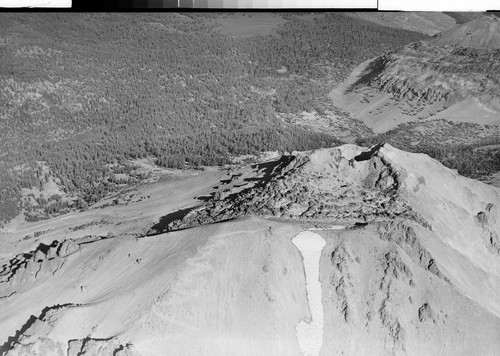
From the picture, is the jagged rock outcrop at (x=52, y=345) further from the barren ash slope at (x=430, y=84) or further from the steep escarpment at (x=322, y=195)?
the barren ash slope at (x=430, y=84)

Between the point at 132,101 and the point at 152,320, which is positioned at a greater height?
the point at 132,101

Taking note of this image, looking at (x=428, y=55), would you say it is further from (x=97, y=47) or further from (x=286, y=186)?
(x=286, y=186)

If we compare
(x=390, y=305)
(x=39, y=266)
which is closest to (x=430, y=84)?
(x=390, y=305)

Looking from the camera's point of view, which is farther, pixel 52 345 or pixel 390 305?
pixel 390 305

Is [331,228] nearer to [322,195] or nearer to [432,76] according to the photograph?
[322,195]

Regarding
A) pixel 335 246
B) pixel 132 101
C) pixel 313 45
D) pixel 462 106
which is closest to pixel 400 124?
pixel 462 106

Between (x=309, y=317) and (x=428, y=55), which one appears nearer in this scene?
(x=309, y=317)

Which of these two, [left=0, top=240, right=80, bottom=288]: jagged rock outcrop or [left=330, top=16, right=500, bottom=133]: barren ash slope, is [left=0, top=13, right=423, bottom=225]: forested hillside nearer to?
[left=330, top=16, right=500, bottom=133]: barren ash slope

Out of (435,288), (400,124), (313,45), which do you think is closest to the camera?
(435,288)
